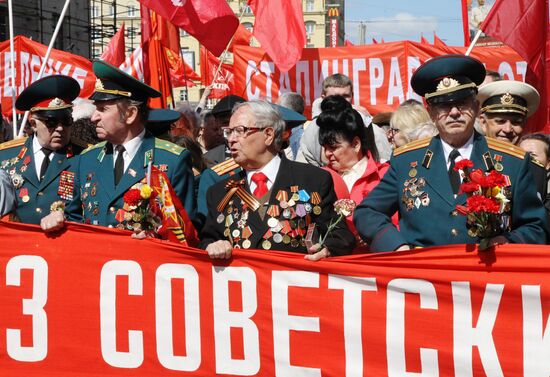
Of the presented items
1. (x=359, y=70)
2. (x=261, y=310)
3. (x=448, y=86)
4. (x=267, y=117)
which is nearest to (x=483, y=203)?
(x=448, y=86)

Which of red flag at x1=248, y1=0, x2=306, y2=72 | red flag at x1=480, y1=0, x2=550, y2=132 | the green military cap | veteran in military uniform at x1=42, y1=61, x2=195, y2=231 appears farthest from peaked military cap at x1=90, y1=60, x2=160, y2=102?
red flag at x1=248, y1=0, x2=306, y2=72

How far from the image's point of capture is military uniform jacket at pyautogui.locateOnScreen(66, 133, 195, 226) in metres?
5.12

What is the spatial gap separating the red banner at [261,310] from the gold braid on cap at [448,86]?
78 centimetres

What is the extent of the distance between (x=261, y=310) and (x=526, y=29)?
4377 mm

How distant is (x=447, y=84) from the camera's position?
178 inches

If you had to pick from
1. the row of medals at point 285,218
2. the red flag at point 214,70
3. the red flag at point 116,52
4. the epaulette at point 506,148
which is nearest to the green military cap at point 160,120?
the row of medals at point 285,218

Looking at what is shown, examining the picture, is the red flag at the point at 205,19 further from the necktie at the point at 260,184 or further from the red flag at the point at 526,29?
the necktie at the point at 260,184

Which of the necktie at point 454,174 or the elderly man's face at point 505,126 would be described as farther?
the elderly man's face at point 505,126

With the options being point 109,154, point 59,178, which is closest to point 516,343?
point 109,154

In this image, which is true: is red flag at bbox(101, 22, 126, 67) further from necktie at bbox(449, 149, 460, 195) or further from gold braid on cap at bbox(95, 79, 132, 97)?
necktie at bbox(449, 149, 460, 195)

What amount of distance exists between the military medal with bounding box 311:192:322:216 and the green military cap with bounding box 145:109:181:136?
1.64 m

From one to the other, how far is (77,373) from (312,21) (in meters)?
93.4

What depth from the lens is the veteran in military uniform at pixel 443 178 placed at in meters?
4.37

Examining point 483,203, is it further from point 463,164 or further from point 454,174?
point 454,174
